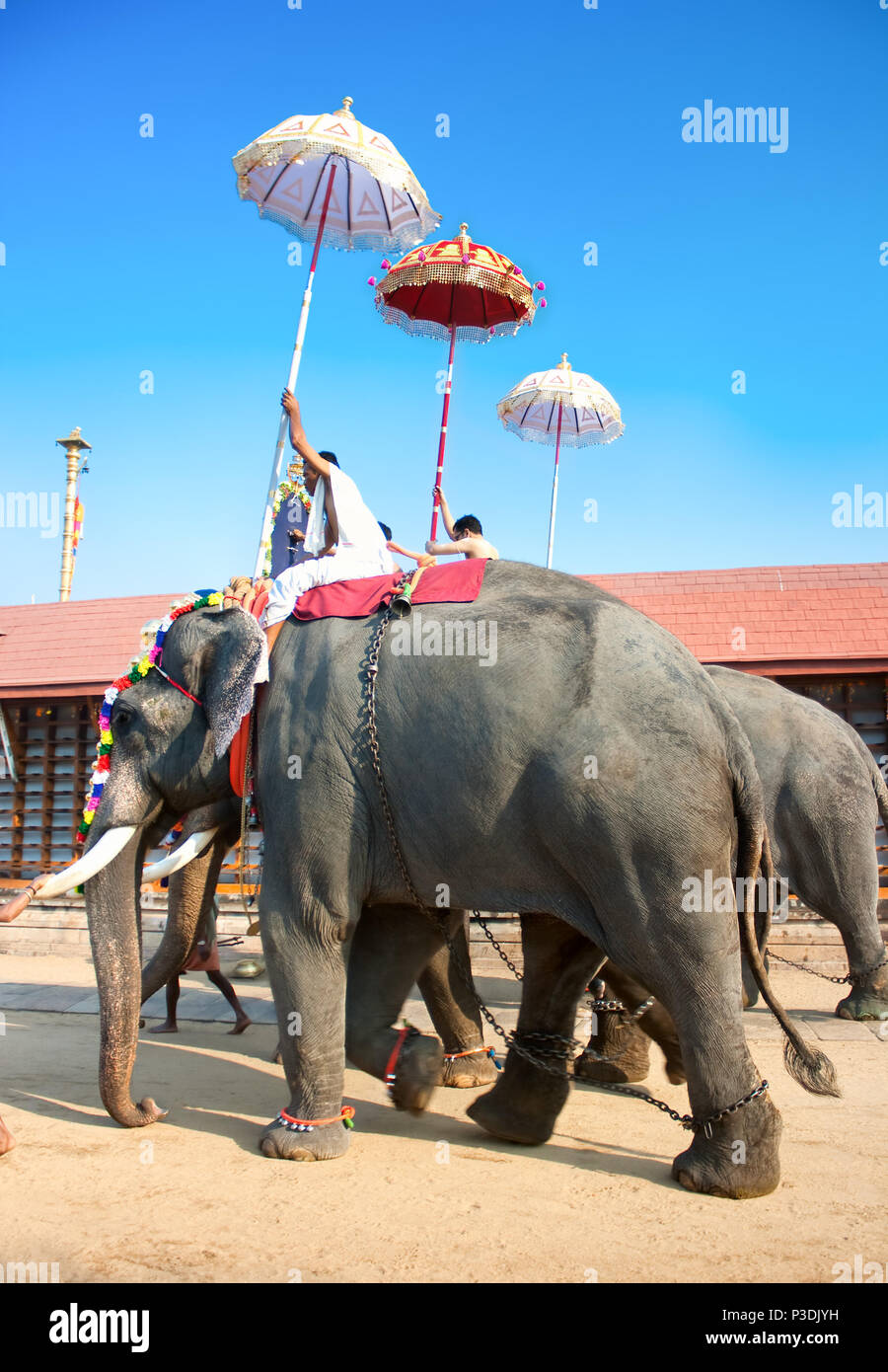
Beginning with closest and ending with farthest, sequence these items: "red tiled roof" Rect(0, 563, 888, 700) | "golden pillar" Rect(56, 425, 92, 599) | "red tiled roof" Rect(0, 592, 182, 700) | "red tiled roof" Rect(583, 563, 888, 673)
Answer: "red tiled roof" Rect(583, 563, 888, 673) → "red tiled roof" Rect(0, 563, 888, 700) → "red tiled roof" Rect(0, 592, 182, 700) → "golden pillar" Rect(56, 425, 92, 599)

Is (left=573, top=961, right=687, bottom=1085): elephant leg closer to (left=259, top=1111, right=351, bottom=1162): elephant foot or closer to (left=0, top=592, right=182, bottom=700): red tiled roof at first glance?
(left=259, top=1111, right=351, bottom=1162): elephant foot

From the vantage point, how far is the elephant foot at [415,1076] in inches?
154

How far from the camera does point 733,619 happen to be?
10.9 m

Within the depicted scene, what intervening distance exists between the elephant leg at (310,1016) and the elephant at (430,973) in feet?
3.18

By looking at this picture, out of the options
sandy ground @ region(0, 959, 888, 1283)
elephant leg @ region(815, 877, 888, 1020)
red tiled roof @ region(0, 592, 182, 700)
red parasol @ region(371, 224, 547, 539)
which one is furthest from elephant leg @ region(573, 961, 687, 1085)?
red tiled roof @ region(0, 592, 182, 700)

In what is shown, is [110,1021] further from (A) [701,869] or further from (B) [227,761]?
(A) [701,869]

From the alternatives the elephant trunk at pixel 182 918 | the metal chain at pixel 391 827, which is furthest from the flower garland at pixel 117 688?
the metal chain at pixel 391 827

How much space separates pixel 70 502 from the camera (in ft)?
79.5

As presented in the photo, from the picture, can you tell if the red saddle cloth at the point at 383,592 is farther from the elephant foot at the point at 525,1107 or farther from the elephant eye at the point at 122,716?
the elephant foot at the point at 525,1107

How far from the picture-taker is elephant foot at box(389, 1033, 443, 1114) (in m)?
3.92

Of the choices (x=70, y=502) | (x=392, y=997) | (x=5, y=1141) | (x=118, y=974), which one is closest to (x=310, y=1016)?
(x=392, y=997)

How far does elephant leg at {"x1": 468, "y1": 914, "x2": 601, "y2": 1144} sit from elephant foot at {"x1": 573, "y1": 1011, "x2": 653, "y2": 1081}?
3.35 ft

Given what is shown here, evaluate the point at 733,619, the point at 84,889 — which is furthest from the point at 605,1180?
the point at 733,619

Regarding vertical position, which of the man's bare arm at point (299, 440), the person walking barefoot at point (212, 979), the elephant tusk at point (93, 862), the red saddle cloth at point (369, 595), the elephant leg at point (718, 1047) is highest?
the man's bare arm at point (299, 440)
